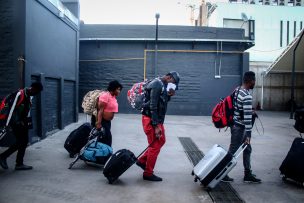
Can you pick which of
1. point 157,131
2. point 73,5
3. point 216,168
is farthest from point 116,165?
point 73,5

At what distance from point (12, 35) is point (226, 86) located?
1407 centimetres

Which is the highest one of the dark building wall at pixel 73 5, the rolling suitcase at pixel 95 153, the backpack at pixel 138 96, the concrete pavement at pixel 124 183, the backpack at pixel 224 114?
the dark building wall at pixel 73 5

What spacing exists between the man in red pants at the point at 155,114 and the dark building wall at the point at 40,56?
4167 millimetres

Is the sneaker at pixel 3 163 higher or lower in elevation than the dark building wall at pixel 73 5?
lower

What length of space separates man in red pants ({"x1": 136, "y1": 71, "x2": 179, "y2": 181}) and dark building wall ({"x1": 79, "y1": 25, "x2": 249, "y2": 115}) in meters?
14.1

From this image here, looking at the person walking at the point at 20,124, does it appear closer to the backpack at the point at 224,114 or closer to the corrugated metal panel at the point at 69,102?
the backpack at the point at 224,114

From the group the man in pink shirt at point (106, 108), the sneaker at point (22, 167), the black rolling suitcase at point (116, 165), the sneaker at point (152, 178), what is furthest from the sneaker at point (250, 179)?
the sneaker at point (22, 167)

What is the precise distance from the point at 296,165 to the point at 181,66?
14.7 m

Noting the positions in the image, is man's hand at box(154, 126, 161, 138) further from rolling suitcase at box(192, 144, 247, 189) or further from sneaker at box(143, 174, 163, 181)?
rolling suitcase at box(192, 144, 247, 189)

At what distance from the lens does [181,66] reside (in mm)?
19828

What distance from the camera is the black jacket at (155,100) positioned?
5.47m

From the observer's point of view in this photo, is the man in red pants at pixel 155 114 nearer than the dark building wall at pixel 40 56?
Yes

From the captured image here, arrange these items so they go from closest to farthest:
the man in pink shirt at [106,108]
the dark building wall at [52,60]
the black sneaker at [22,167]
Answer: the black sneaker at [22,167] → the man in pink shirt at [106,108] → the dark building wall at [52,60]

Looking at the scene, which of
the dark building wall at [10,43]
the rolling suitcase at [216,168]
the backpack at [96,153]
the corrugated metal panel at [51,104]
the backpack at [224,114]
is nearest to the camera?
the rolling suitcase at [216,168]
